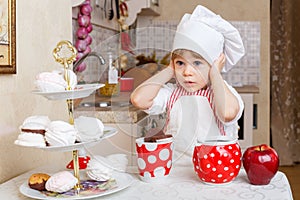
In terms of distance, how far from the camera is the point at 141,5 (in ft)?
11.7

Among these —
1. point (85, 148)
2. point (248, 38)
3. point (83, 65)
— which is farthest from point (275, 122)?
point (85, 148)

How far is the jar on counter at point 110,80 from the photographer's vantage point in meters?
1.10

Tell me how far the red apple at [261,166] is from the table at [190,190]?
0.05 ft

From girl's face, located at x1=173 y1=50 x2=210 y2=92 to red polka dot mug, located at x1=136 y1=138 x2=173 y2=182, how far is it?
0.13m

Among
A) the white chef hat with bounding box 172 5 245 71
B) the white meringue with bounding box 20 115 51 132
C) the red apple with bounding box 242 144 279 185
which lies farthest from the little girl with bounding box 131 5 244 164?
the white meringue with bounding box 20 115 51 132

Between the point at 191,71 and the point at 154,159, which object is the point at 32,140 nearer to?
the point at 154,159

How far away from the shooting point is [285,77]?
4.91 metres

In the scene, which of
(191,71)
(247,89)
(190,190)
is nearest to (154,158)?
(190,190)

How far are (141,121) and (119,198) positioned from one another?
17cm

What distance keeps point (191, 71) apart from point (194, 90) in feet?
0.15

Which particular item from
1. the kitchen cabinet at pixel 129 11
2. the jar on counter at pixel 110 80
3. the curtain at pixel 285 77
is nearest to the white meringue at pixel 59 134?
the jar on counter at pixel 110 80

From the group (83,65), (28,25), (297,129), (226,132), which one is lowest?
(297,129)

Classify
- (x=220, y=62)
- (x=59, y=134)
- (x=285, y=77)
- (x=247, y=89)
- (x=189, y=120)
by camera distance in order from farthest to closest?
(x=285, y=77), (x=247, y=89), (x=220, y=62), (x=189, y=120), (x=59, y=134)

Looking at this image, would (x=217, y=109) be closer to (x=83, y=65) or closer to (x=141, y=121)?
(x=141, y=121)
